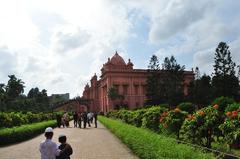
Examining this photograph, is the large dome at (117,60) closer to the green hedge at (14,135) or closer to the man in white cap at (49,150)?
the green hedge at (14,135)

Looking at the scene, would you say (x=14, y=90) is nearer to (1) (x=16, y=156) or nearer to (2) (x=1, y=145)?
(2) (x=1, y=145)

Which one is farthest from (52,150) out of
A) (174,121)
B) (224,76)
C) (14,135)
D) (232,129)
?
(224,76)

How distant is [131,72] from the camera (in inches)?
2904

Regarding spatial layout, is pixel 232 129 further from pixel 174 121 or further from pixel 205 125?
pixel 174 121

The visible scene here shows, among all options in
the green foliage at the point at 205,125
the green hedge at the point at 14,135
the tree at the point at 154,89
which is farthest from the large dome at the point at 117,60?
the green foliage at the point at 205,125

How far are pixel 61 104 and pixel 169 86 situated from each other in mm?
38070

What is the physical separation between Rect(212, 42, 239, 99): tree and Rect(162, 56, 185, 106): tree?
23.5 feet

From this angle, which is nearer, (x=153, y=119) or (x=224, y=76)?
(x=153, y=119)

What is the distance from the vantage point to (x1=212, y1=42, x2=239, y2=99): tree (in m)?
50.3

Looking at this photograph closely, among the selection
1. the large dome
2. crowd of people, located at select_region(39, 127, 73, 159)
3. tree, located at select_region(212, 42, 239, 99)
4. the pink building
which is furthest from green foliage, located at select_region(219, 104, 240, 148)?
the large dome

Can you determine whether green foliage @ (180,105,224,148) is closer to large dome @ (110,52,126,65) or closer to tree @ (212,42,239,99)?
tree @ (212,42,239,99)

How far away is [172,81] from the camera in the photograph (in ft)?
194

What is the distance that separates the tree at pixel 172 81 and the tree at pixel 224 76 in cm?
718

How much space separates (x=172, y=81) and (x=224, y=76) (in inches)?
408
